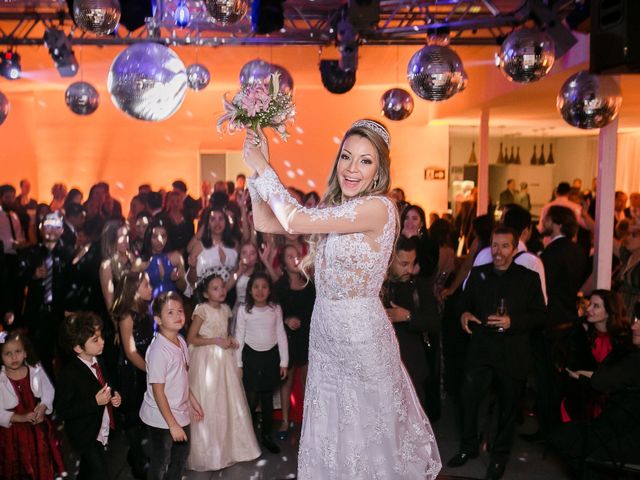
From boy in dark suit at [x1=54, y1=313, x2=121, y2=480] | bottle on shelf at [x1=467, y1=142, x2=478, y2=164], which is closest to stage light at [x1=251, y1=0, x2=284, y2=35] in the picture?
boy in dark suit at [x1=54, y1=313, x2=121, y2=480]

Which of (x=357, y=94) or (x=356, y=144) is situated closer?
(x=356, y=144)

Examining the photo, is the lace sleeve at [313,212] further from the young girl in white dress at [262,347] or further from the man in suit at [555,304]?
the man in suit at [555,304]

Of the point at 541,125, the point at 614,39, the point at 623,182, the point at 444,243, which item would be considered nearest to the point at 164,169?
the point at 541,125

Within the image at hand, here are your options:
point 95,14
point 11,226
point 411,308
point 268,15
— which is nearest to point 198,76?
point 268,15

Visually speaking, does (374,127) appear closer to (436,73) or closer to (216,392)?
(216,392)

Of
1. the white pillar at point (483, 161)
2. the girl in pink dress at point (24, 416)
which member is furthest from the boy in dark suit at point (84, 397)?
the white pillar at point (483, 161)

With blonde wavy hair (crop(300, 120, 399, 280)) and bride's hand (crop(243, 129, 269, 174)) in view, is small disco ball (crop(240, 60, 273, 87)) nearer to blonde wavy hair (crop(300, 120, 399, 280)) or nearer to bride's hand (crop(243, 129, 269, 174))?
blonde wavy hair (crop(300, 120, 399, 280))

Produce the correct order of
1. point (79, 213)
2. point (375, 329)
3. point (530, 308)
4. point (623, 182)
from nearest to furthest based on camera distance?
point (375, 329) → point (530, 308) → point (79, 213) → point (623, 182)

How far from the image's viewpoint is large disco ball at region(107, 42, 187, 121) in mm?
3795

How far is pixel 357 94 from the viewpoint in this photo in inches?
543

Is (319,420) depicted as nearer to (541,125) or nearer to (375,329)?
(375,329)

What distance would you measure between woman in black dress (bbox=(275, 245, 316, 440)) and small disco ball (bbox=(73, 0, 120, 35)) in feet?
6.10

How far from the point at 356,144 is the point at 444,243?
4.06 metres

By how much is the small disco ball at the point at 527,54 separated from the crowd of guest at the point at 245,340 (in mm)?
1005
